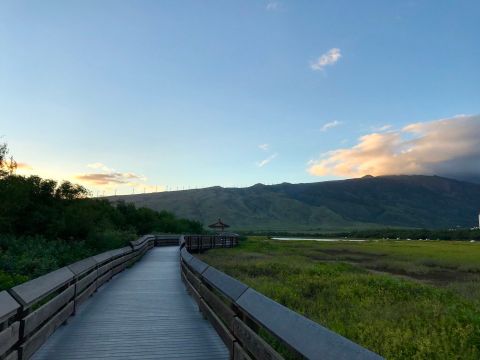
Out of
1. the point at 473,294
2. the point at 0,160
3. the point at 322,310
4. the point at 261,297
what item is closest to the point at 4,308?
the point at 261,297

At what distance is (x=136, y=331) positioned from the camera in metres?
7.93

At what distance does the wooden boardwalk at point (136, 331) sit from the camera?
21.4ft

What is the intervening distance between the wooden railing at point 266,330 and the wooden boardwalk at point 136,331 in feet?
1.49

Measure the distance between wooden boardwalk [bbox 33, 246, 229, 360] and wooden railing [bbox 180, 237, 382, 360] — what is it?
1.49ft

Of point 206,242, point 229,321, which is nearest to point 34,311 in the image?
point 229,321

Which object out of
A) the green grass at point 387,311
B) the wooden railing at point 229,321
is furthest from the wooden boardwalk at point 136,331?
the green grass at point 387,311

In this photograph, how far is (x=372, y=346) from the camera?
840 centimetres

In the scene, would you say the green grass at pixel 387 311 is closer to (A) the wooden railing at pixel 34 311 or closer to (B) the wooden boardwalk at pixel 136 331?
(B) the wooden boardwalk at pixel 136 331

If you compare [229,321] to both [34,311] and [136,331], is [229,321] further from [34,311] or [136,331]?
[34,311]

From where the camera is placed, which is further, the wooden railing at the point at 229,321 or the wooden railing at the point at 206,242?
the wooden railing at the point at 206,242

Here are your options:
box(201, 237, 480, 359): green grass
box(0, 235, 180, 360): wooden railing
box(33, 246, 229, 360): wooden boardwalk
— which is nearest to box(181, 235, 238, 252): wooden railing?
box(201, 237, 480, 359): green grass

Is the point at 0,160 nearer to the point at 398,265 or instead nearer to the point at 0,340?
the point at 0,340

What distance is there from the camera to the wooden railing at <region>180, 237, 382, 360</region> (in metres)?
2.92

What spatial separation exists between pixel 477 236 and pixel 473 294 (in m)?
103
